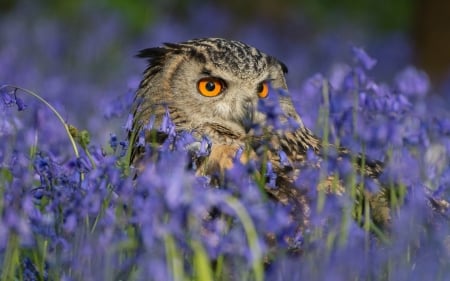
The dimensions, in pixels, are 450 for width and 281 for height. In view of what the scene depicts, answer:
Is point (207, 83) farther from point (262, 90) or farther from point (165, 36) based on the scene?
point (165, 36)

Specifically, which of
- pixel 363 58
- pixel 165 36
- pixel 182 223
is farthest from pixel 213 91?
pixel 165 36

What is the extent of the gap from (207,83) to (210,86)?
0.04 m

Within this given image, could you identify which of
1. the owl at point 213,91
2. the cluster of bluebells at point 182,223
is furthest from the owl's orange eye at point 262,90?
the cluster of bluebells at point 182,223

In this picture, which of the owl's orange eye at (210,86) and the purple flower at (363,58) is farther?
the owl's orange eye at (210,86)

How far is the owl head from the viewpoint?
498cm

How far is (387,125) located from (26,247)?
148cm

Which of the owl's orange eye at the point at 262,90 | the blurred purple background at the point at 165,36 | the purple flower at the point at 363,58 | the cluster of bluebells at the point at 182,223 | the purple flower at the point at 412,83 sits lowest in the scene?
the cluster of bluebells at the point at 182,223

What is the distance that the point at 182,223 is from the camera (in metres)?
2.76

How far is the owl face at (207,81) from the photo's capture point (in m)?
5.00

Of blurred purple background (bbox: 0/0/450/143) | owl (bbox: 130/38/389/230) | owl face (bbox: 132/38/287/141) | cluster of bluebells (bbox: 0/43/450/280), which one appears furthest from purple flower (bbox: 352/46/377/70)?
blurred purple background (bbox: 0/0/450/143)

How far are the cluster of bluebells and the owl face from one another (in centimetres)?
94

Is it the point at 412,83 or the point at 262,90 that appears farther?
the point at 412,83

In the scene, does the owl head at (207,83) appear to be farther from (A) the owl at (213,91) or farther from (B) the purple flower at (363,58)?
(B) the purple flower at (363,58)

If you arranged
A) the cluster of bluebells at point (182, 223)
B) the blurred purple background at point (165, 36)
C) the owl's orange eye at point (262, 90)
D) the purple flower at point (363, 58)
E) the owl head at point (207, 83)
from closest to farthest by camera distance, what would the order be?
the cluster of bluebells at point (182, 223)
the purple flower at point (363, 58)
the owl head at point (207, 83)
the owl's orange eye at point (262, 90)
the blurred purple background at point (165, 36)
